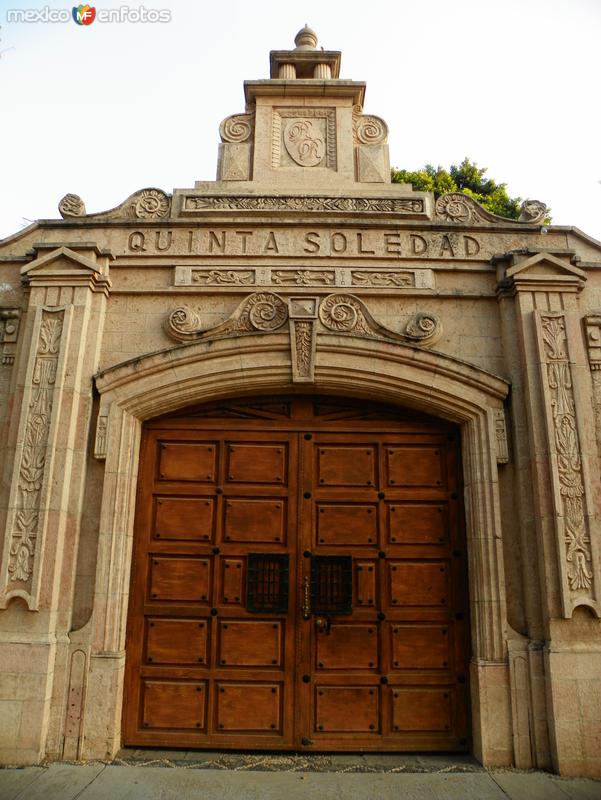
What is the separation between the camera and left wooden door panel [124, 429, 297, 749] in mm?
5598

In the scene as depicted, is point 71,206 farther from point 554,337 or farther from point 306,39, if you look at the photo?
point 554,337

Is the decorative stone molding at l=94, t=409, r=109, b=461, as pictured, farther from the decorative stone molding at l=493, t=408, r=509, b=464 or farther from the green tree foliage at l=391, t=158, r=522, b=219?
the green tree foliage at l=391, t=158, r=522, b=219

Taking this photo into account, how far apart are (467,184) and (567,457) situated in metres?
12.4

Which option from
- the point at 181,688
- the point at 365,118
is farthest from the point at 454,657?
the point at 365,118

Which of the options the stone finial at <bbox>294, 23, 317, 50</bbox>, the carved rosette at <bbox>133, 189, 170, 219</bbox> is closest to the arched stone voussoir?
the carved rosette at <bbox>133, 189, 170, 219</bbox>

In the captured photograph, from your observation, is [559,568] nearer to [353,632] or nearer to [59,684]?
[353,632]

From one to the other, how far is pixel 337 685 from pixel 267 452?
2.30 m

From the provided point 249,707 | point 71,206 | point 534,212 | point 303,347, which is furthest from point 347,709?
point 71,206

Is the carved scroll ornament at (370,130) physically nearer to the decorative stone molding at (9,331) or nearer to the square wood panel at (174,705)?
the decorative stone molding at (9,331)

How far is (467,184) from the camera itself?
1614 cm

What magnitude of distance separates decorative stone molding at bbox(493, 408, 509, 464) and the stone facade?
0.04 feet

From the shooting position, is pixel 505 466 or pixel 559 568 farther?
pixel 505 466

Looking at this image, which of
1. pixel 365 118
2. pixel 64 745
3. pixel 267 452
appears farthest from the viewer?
pixel 365 118

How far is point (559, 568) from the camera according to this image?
5.37 m
